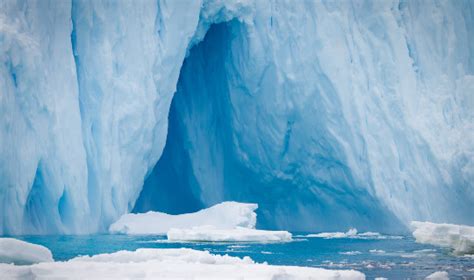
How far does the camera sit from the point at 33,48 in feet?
66.7

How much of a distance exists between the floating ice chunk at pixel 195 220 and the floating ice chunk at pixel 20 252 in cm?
1124

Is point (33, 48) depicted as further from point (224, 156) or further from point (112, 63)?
point (224, 156)

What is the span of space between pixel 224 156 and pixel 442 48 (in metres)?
9.76

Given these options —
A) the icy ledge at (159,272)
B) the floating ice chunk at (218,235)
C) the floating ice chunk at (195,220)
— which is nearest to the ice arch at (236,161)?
the floating ice chunk at (195,220)

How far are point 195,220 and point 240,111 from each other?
6.61 meters

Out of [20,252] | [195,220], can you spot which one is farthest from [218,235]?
[20,252]

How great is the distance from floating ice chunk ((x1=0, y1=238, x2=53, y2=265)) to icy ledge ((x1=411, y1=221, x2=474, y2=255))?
385 inches

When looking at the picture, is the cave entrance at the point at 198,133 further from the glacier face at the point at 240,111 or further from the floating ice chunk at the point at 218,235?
the floating ice chunk at the point at 218,235

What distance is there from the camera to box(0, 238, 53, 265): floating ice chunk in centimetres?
1108

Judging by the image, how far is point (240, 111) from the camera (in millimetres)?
28781

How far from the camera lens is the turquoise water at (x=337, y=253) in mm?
13328

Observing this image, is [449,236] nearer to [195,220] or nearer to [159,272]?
[195,220]

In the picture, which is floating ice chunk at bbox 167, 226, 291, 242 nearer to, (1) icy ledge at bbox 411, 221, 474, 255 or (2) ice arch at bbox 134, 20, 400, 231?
(1) icy ledge at bbox 411, 221, 474, 255

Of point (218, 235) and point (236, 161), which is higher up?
point (236, 161)
